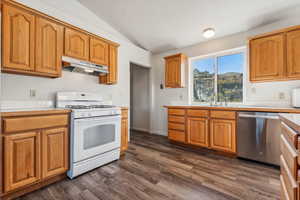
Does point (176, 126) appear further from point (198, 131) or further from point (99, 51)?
point (99, 51)

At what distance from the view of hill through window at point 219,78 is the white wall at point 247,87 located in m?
0.22

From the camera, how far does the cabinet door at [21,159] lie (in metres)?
1.40

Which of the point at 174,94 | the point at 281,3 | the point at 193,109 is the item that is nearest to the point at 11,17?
the point at 193,109

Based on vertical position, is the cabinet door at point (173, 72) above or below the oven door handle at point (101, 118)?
above

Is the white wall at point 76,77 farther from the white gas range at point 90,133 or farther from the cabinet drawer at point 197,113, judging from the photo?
the cabinet drawer at point 197,113

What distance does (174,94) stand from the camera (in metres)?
3.99

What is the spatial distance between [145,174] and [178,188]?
51 centimetres

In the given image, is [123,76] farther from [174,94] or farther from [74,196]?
[74,196]

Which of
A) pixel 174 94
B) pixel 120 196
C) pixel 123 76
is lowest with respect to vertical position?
pixel 120 196

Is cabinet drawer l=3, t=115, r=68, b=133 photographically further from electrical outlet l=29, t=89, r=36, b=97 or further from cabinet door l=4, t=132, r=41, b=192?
electrical outlet l=29, t=89, r=36, b=97

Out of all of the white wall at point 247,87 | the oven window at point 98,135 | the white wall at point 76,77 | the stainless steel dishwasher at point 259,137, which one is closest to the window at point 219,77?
the white wall at point 247,87

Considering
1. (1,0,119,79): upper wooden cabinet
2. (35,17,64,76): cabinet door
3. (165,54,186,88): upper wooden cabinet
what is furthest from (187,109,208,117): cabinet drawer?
(35,17,64,76): cabinet door

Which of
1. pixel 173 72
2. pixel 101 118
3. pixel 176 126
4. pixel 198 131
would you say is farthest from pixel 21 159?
pixel 173 72

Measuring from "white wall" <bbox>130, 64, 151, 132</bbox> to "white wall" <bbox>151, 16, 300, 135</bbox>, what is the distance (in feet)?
0.88
